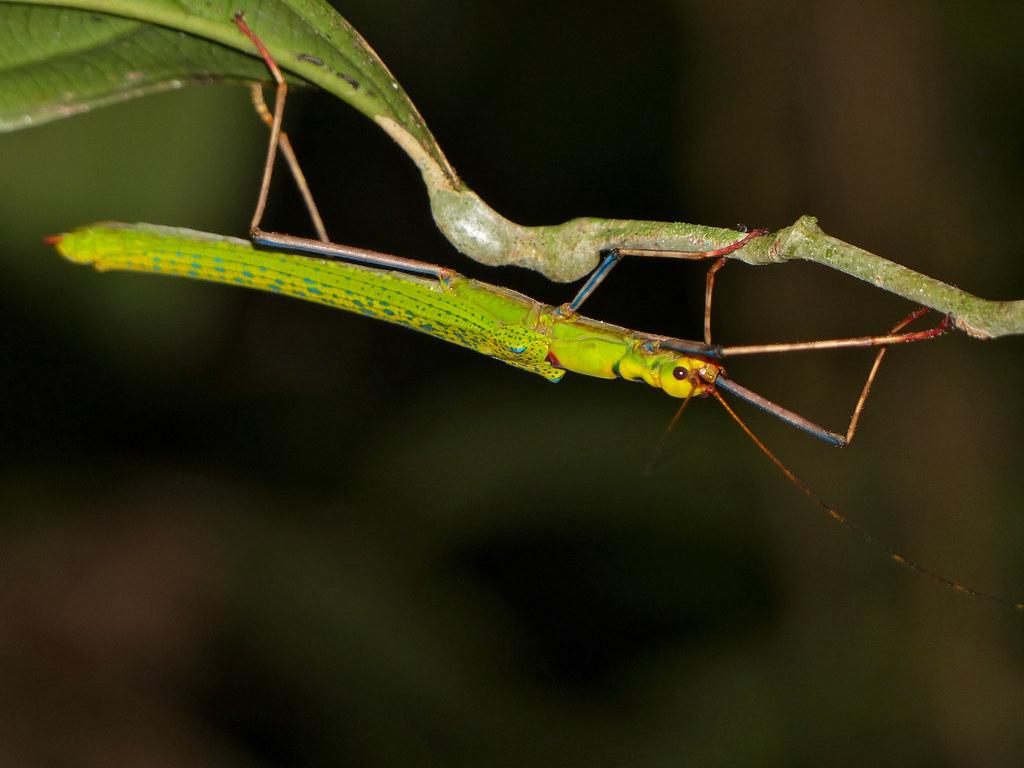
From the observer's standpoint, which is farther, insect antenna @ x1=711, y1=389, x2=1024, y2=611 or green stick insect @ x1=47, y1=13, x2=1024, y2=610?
green stick insect @ x1=47, y1=13, x2=1024, y2=610

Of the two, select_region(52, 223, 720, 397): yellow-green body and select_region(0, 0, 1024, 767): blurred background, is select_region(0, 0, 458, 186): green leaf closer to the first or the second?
select_region(52, 223, 720, 397): yellow-green body

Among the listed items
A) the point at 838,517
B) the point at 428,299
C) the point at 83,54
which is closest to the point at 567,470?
the point at 428,299

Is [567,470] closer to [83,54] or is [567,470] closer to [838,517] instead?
[838,517]

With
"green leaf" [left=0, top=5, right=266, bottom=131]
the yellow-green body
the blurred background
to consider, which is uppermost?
the blurred background

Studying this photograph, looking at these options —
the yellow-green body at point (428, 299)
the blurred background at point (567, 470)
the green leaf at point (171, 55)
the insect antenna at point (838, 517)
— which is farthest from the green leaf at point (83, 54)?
the blurred background at point (567, 470)

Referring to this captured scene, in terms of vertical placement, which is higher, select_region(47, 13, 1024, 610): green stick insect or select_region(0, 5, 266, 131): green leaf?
select_region(47, 13, 1024, 610): green stick insect

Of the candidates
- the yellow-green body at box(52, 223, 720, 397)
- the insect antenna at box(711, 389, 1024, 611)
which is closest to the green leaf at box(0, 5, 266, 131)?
the yellow-green body at box(52, 223, 720, 397)

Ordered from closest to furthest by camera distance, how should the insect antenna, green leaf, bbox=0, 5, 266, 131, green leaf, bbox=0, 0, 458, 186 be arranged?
green leaf, bbox=0, 0, 458, 186 < green leaf, bbox=0, 5, 266, 131 < the insect antenna
